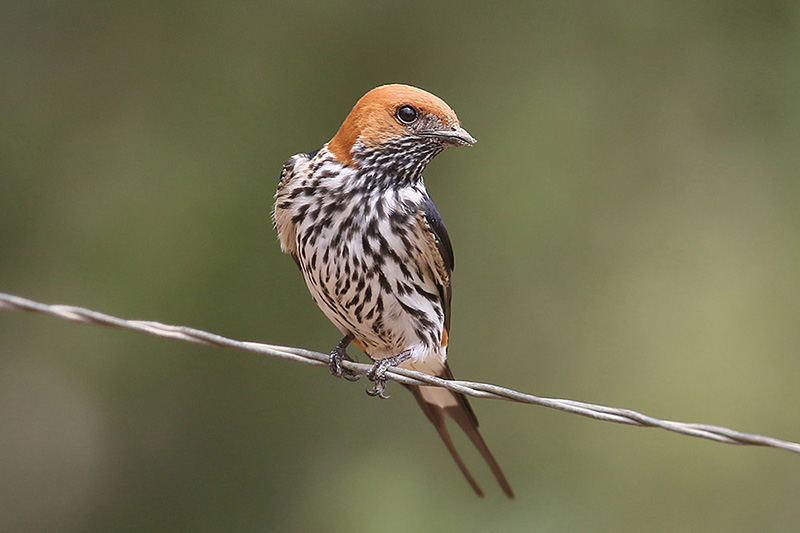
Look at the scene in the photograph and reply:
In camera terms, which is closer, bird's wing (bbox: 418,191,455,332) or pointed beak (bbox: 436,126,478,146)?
pointed beak (bbox: 436,126,478,146)

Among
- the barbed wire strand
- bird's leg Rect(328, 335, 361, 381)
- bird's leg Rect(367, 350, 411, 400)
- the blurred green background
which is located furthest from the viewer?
the blurred green background

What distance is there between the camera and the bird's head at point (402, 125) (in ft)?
8.44

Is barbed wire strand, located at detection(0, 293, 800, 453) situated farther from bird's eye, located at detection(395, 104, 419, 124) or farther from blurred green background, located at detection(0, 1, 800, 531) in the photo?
blurred green background, located at detection(0, 1, 800, 531)

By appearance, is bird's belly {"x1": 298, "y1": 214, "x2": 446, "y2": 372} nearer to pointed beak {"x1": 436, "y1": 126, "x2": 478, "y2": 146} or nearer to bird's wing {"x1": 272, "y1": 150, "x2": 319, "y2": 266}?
bird's wing {"x1": 272, "y1": 150, "x2": 319, "y2": 266}

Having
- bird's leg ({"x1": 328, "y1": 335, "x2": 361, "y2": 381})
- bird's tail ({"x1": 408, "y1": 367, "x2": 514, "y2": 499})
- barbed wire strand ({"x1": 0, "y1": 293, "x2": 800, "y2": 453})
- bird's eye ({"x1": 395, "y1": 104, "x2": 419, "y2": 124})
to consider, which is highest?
bird's eye ({"x1": 395, "y1": 104, "x2": 419, "y2": 124})

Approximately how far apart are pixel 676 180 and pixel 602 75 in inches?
31.4

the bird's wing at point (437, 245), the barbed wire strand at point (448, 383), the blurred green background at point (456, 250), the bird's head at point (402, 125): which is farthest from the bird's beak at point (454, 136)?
the blurred green background at point (456, 250)

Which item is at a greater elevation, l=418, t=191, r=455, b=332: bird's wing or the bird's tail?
l=418, t=191, r=455, b=332: bird's wing

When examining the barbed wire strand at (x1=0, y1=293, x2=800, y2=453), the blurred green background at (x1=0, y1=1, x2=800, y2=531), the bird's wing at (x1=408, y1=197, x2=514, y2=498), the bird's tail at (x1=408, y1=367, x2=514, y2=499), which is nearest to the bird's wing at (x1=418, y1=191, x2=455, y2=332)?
the bird's wing at (x1=408, y1=197, x2=514, y2=498)

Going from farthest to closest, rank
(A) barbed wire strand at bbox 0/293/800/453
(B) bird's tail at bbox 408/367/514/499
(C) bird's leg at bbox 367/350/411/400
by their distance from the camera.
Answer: (B) bird's tail at bbox 408/367/514/499 → (C) bird's leg at bbox 367/350/411/400 → (A) barbed wire strand at bbox 0/293/800/453

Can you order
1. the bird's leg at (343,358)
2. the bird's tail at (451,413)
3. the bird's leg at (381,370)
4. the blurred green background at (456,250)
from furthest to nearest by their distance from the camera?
1. the blurred green background at (456,250)
2. the bird's tail at (451,413)
3. the bird's leg at (343,358)
4. the bird's leg at (381,370)

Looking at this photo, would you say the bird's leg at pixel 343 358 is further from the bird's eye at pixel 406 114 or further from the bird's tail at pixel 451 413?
the bird's eye at pixel 406 114

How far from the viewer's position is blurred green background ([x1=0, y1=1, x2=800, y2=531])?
4520 millimetres

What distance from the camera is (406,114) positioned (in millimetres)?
2598
